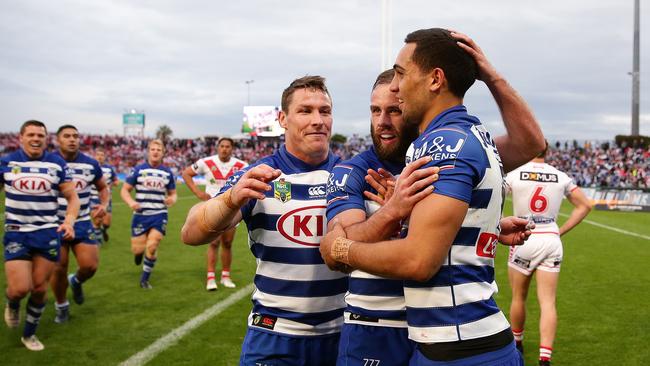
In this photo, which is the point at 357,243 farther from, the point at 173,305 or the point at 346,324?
the point at 173,305

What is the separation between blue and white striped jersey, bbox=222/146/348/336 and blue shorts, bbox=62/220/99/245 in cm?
578

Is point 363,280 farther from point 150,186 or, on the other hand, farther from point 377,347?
point 150,186

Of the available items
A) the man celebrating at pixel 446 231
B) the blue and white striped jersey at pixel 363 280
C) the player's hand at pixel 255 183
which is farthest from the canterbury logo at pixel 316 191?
the man celebrating at pixel 446 231

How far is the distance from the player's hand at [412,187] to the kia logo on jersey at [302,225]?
123cm

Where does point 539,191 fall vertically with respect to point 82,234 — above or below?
above

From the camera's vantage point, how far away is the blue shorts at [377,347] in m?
2.88

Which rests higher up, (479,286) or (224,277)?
(479,286)

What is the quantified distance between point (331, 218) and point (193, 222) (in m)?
0.90

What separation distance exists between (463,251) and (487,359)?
18.4 inches

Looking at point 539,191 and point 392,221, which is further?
point 539,191

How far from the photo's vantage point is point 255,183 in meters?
2.86

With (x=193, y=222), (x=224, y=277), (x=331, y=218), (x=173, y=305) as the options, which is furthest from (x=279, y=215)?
(x=224, y=277)

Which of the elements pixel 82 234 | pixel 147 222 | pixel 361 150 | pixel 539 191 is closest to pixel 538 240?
pixel 539 191

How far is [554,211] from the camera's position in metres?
6.78
